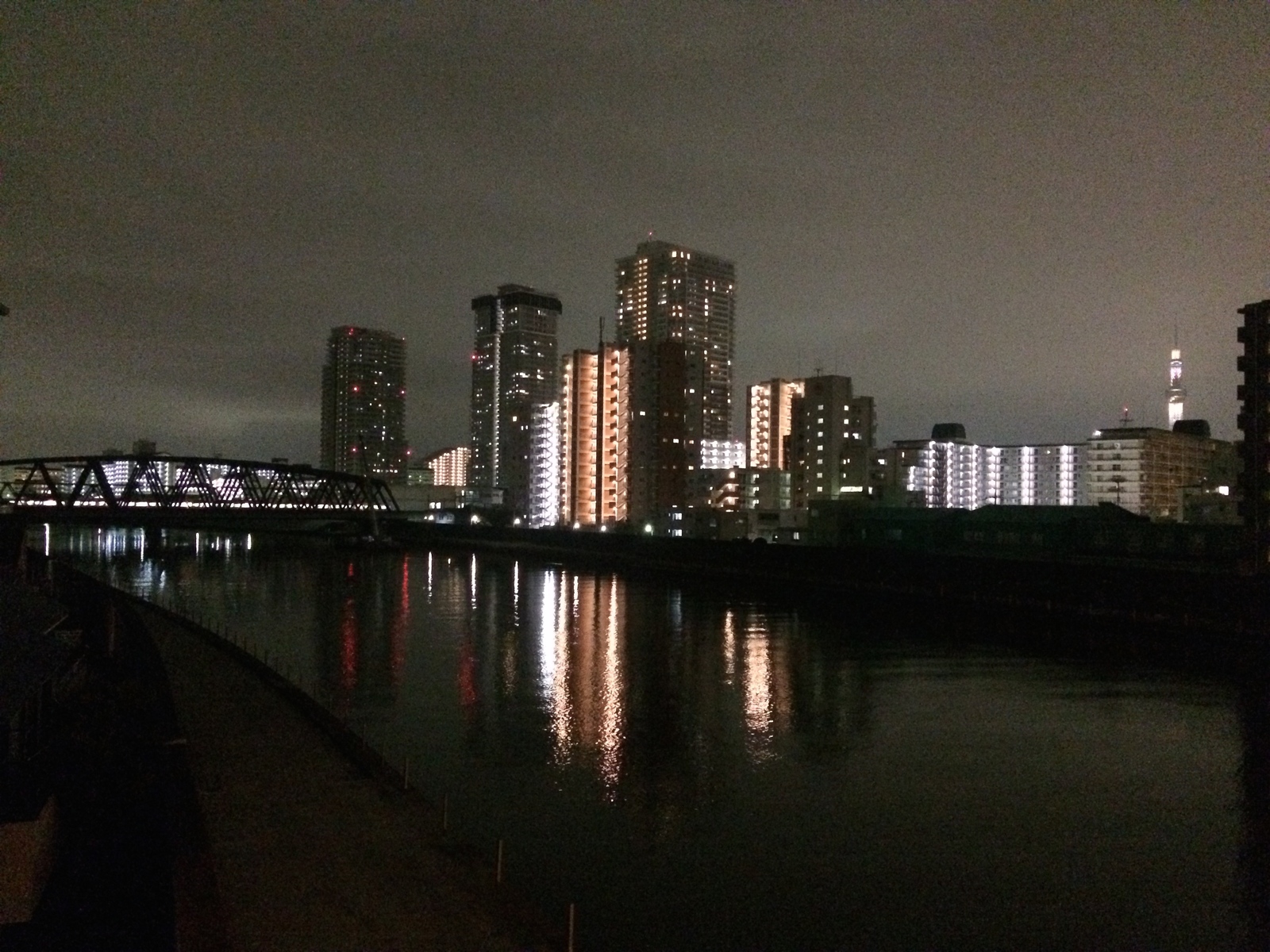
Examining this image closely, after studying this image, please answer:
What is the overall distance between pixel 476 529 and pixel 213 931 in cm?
6012

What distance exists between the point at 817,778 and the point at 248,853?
22.3 ft

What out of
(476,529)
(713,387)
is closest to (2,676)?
(476,529)

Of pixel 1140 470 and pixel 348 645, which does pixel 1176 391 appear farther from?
pixel 348 645

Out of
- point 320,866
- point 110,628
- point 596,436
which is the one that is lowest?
point 320,866

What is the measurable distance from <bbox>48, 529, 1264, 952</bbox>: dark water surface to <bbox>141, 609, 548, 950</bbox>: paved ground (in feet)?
3.75

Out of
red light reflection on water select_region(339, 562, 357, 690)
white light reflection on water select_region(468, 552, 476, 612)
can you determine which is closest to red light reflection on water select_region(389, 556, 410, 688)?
red light reflection on water select_region(339, 562, 357, 690)

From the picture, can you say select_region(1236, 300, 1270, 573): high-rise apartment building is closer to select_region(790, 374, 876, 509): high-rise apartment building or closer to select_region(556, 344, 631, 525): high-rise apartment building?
select_region(790, 374, 876, 509): high-rise apartment building

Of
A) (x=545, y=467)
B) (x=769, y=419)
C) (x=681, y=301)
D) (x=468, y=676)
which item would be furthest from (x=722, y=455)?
(x=468, y=676)

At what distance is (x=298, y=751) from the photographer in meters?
10.3

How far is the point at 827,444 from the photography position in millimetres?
68375

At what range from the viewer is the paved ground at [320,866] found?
5.92 meters

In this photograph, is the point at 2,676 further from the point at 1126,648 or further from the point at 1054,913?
the point at 1126,648

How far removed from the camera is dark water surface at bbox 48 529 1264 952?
7.83 metres

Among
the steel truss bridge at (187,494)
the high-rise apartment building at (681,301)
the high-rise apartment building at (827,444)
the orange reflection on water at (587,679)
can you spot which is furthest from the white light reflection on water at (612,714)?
the high-rise apartment building at (681,301)
